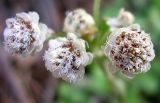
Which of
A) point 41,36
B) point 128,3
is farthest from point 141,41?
point 128,3

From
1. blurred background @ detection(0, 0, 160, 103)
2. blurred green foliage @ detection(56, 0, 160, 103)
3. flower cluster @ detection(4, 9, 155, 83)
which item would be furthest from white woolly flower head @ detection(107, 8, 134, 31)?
blurred green foliage @ detection(56, 0, 160, 103)

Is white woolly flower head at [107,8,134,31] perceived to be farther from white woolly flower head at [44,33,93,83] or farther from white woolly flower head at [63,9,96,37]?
white woolly flower head at [44,33,93,83]

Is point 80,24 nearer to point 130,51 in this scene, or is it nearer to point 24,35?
point 24,35

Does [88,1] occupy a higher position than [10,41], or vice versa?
[88,1]

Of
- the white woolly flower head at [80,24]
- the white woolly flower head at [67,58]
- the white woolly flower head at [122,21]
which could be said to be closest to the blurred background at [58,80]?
the white woolly flower head at [122,21]

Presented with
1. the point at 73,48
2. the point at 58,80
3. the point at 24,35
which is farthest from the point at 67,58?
the point at 58,80

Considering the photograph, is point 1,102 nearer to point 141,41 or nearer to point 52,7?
point 52,7

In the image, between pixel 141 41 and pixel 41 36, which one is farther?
pixel 41 36
